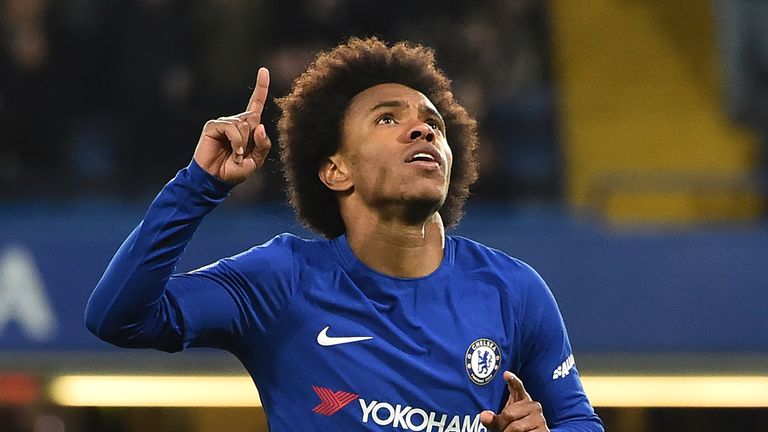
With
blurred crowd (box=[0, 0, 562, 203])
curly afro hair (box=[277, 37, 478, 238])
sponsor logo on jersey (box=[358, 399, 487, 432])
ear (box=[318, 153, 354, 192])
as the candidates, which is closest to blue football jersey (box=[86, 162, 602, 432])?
sponsor logo on jersey (box=[358, 399, 487, 432])

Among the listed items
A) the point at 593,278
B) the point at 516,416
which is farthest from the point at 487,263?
the point at 593,278

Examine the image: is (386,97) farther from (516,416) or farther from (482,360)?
(516,416)

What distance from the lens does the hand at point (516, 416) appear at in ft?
9.87

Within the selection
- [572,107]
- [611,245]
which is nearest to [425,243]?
[611,245]

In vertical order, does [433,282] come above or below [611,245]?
below

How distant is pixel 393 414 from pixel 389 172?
1.93 feet

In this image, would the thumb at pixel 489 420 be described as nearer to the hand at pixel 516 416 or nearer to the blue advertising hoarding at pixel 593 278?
the hand at pixel 516 416

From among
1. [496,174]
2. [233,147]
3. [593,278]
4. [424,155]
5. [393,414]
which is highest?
[496,174]

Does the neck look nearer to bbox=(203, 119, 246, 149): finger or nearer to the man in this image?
the man

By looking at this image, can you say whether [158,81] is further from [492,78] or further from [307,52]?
[492,78]

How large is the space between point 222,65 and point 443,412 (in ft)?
18.1

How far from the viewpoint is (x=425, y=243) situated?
346 centimetres

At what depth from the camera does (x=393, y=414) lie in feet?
10.5

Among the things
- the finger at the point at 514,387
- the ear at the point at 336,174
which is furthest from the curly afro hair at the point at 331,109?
the finger at the point at 514,387
